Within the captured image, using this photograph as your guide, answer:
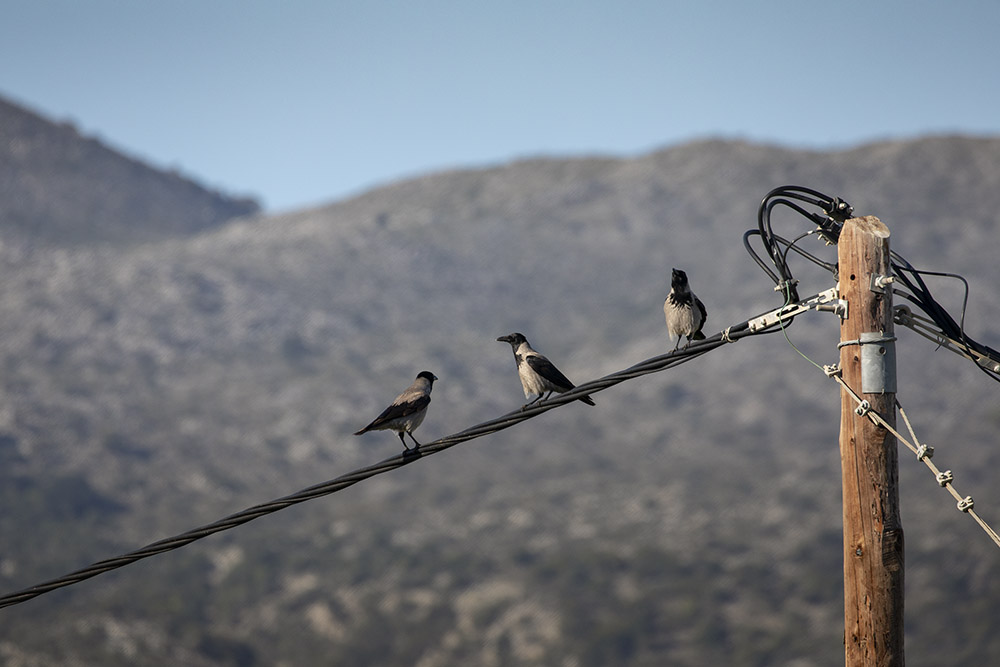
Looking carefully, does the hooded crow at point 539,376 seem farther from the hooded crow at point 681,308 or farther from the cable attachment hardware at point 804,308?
the cable attachment hardware at point 804,308

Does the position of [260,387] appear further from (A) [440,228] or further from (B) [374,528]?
(A) [440,228]

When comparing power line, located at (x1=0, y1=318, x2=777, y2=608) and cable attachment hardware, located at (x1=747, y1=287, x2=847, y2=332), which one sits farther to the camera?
power line, located at (x1=0, y1=318, x2=777, y2=608)

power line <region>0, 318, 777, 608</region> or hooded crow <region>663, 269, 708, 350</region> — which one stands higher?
hooded crow <region>663, 269, 708, 350</region>

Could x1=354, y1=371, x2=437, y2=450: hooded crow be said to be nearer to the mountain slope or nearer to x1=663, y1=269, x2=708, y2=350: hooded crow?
x1=663, y1=269, x2=708, y2=350: hooded crow

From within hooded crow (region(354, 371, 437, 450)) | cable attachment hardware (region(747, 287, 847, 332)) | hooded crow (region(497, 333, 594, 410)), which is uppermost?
hooded crow (region(497, 333, 594, 410))

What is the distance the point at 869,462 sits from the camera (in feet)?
26.6

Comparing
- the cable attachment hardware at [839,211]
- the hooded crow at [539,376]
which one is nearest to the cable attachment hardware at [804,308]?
the cable attachment hardware at [839,211]

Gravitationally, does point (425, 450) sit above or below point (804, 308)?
below

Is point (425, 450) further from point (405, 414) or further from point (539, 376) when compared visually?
point (539, 376)

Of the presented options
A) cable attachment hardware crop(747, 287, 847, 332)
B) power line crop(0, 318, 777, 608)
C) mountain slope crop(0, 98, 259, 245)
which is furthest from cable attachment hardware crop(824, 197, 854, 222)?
mountain slope crop(0, 98, 259, 245)

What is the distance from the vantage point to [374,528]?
115500 millimetres

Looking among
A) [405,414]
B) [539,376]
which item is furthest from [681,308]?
[405,414]

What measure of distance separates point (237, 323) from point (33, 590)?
444ft

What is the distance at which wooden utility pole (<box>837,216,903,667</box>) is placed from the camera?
25.9ft
